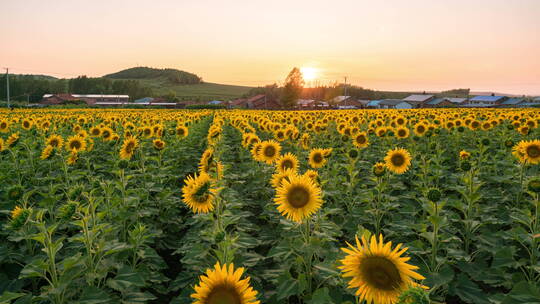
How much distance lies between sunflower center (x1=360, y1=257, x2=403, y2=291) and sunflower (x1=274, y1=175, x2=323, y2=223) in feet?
4.32

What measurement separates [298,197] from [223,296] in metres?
1.55

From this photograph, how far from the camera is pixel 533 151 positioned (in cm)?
603

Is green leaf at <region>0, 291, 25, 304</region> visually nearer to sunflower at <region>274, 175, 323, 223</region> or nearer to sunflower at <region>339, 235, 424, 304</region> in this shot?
sunflower at <region>274, 175, 323, 223</region>

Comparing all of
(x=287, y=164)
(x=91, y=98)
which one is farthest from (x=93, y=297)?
(x=91, y=98)

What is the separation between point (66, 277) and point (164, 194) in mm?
3084

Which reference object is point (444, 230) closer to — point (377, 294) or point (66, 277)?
point (377, 294)

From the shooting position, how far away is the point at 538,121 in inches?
466

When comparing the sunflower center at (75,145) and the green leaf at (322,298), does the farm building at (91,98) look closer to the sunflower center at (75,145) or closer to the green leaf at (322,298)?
the sunflower center at (75,145)

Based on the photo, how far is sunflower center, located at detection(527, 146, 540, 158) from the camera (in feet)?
19.6

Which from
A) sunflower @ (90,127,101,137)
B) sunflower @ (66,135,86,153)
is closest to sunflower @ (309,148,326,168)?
sunflower @ (66,135,86,153)

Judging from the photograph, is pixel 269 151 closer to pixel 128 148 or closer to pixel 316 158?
pixel 316 158

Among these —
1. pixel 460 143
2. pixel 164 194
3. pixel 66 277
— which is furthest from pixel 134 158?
pixel 460 143

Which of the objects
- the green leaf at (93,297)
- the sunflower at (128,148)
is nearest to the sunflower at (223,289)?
the green leaf at (93,297)

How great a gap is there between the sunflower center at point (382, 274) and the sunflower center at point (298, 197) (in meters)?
1.37
